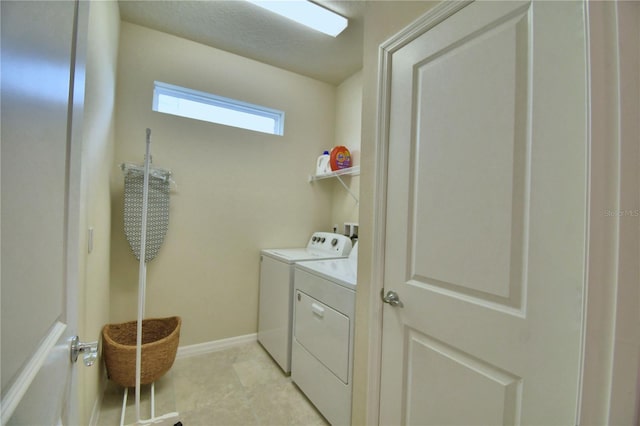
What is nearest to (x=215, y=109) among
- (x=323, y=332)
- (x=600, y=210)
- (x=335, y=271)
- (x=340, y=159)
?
(x=340, y=159)

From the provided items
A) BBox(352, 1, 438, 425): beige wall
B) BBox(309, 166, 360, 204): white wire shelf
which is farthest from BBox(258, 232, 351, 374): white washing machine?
BBox(352, 1, 438, 425): beige wall

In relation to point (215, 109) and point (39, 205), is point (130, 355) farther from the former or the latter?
point (215, 109)

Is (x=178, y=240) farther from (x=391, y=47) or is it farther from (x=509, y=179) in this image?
(x=509, y=179)

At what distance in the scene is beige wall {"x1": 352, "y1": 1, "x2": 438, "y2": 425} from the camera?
126 centimetres

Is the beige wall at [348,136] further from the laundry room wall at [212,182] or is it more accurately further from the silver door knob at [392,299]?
the silver door knob at [392,299]

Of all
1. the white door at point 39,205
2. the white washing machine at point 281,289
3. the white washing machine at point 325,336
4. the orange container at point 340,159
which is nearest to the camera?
the white door at point 39,205

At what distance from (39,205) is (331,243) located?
2099 millimetres

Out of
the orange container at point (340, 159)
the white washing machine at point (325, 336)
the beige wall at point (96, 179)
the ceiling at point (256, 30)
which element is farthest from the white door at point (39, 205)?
the orange container at point (340, 159)

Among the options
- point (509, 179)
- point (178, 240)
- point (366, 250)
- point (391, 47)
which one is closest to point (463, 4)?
point (391, 47)

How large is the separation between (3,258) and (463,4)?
4.35 feet

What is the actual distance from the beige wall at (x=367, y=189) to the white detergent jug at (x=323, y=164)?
1317 mm

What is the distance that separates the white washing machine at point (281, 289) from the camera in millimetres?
2025

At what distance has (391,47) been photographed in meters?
1.21

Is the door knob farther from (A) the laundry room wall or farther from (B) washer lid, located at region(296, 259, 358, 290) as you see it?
(A) the laundry room wall
